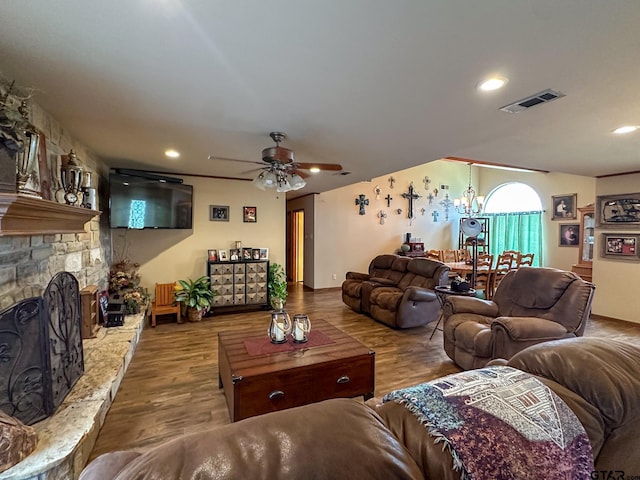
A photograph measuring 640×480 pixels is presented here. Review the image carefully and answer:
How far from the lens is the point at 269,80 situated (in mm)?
1850

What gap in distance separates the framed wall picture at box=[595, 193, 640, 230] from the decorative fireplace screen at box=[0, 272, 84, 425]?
6963 mm

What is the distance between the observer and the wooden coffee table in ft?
6.68

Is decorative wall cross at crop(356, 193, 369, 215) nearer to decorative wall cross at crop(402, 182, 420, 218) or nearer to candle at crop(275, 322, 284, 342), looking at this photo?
decorative wall cross at crop(402, 182, 420, 218)

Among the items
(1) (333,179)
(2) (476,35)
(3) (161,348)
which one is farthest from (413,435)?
(1) (333,179)

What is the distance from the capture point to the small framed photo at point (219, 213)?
5.21 metres

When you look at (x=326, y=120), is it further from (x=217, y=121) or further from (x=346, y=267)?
(x=346, y=267)

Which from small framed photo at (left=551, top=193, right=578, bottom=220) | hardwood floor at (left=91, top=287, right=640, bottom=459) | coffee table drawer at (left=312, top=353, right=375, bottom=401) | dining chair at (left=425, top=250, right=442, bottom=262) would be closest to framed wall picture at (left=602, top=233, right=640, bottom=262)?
hardwood floor at (left=91, top=287, right=640, bottom=459)

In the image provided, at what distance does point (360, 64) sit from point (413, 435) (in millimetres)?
1681

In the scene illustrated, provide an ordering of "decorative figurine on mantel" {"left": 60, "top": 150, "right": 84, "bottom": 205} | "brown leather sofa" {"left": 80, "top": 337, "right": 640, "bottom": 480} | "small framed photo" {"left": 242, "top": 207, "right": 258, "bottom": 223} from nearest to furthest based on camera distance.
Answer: "brown leather sofa" {"left": 80, "top": 337, "right": 640, "bottom": 480} < "decorative figurine on mantel" {"left": 60, "top": 150, "right": 84, "bottom": 205} < "small framed photo" {"left": 242, "top": 207, "right": 258, "bottom": 223}

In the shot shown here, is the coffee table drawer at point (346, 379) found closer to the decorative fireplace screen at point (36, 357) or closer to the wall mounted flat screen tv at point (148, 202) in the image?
the decorative fireplace screen at point (36, 357)

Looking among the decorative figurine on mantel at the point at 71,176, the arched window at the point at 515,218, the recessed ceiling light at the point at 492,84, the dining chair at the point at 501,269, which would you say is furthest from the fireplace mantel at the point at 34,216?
the arched window at the point at 515,218

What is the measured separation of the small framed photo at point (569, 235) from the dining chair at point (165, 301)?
790cm

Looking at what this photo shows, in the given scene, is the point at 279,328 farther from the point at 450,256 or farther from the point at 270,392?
the point at 450,256

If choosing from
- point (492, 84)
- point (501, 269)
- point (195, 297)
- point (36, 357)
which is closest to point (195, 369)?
point (36, 357)
